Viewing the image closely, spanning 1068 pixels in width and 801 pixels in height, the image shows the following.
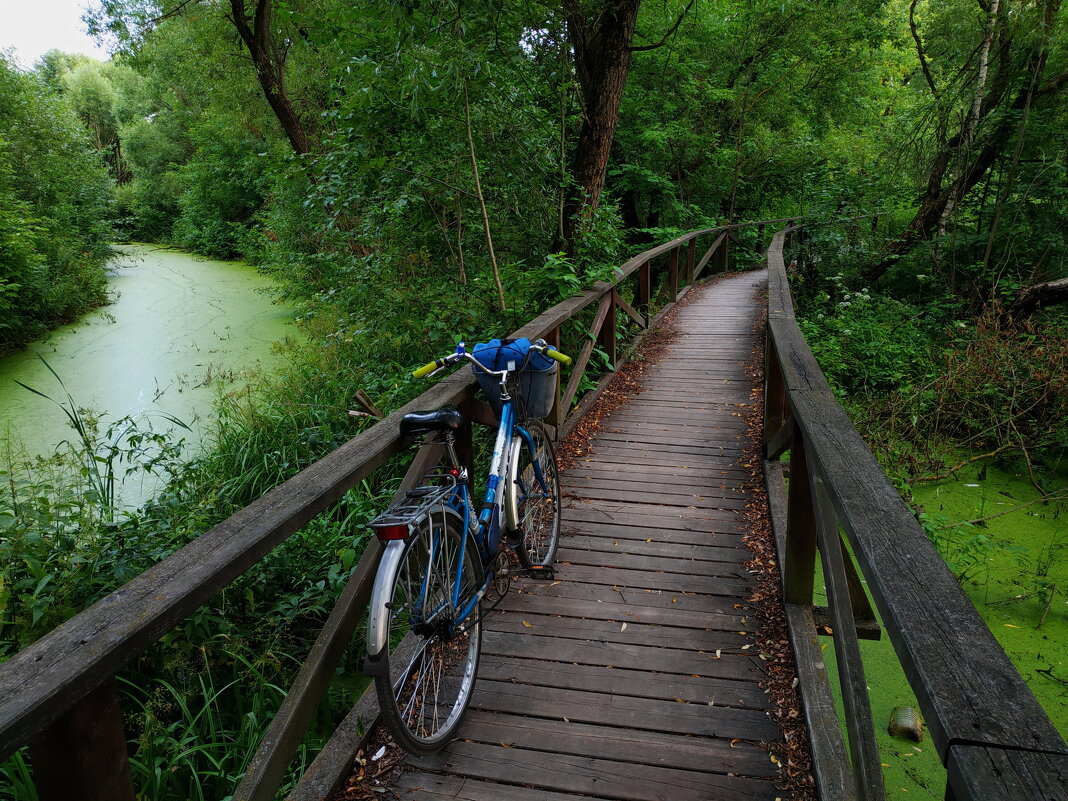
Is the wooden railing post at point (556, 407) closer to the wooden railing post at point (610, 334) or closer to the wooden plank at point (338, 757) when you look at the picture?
the wooden railing post at point (610, 334)

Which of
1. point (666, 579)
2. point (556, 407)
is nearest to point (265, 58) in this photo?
point (556, 407)

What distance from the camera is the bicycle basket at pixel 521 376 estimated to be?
2676mm

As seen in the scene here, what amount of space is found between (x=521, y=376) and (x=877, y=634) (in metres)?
1.65

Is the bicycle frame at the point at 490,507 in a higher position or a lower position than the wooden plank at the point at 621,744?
higher

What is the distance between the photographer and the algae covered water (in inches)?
283

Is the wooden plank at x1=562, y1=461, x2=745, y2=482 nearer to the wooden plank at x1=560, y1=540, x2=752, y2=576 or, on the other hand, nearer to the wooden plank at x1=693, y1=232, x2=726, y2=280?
the wooden plank at x1=560, y1=540, x2=752, y2=576

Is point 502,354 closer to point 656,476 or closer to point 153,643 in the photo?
point 153,643

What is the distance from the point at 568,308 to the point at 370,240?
286cm

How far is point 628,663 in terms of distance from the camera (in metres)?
2.47

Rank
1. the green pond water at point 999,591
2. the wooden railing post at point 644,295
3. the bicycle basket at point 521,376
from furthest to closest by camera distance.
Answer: the wooden railing post at point 644,295, the green pond water at point 999,591, the bicycle basket at point 521,376

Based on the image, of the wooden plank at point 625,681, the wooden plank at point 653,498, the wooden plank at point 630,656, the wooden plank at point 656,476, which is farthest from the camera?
the wooden plank at point 656,476

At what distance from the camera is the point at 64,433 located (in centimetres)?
657

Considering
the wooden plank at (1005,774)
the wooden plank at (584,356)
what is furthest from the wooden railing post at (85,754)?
the wooden plank at (584,356)

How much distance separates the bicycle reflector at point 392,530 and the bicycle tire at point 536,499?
0.93 meters
